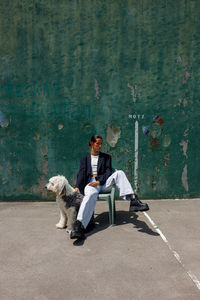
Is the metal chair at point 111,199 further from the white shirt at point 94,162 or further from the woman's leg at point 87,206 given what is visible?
the white shirt at point 94,162

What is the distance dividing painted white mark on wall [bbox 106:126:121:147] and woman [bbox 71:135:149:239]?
1.21m

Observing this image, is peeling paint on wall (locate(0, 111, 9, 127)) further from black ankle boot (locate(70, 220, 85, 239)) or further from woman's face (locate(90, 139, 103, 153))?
black ankle boot (locate(70, 220, 85, 239))

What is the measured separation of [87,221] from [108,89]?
9.61 feet

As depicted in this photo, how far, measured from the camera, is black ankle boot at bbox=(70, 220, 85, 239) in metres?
3.67

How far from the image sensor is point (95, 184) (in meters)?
4.18

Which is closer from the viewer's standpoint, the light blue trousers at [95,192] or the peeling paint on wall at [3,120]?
the light blue trousers at [95,192]

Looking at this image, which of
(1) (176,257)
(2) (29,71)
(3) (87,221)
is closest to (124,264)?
(1) (176,257)

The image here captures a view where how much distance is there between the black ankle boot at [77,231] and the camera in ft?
12.0

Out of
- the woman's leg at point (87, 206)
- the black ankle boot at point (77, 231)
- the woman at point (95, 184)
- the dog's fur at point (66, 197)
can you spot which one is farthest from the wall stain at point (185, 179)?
the black ankle boot at point (77, 231)

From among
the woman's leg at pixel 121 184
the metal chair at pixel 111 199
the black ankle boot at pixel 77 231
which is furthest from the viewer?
the metal chair at pixel 111 199

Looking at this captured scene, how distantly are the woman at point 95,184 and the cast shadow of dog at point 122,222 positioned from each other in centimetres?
33

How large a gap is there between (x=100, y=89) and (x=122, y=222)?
9.19 ft

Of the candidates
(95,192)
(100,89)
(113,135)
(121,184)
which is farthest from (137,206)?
(100,89)

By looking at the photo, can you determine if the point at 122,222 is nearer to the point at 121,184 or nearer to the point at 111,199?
the point at 111,199
